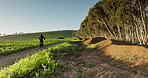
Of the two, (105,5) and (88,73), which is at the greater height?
(105,5)

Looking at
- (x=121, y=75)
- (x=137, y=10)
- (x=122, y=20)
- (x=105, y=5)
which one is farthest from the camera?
(x=105, y=5)

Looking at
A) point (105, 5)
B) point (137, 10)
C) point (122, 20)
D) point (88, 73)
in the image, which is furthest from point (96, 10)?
point (88, 73)

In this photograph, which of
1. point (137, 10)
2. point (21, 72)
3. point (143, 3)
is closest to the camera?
point (21, 72)

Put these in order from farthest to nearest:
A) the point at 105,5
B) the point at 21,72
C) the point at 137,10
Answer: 1. the point at 105,5
2. the point at 137,10
3. the point at 21,72

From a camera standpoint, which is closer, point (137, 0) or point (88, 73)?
point (88, 73)

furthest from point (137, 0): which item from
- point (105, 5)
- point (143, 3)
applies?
point (105, 5)

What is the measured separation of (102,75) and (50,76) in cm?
281

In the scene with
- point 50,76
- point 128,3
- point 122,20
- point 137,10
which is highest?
point 128,3

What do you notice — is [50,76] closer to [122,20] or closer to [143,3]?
[143,3]

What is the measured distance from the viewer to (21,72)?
5.27 m

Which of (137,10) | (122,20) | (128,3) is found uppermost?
(128,3)

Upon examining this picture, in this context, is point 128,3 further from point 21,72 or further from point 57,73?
point 21,72

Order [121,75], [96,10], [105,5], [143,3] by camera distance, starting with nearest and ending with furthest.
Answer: [121,75] < [143,3] < [105,5] < [96,10]

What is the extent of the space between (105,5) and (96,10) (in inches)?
136
